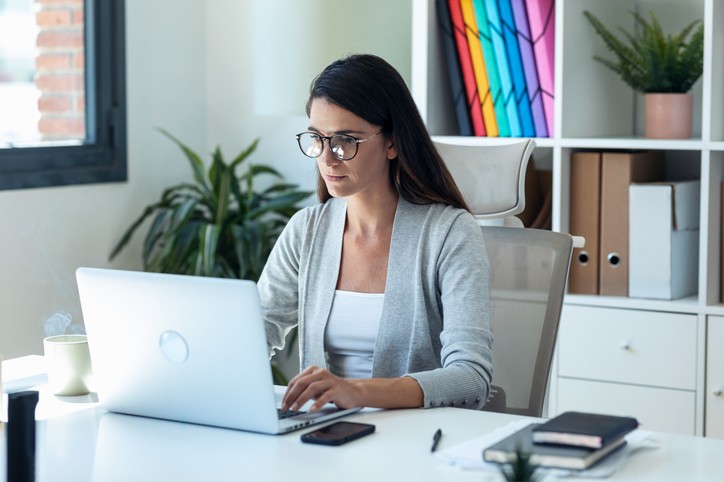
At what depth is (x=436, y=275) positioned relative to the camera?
1.92 metres

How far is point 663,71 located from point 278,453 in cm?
189

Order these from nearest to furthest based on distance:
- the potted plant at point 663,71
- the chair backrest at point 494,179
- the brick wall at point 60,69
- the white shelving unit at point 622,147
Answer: the chair backrest at point 494,179 → the white shelving unit at point 622,147 → the potted plant at point 663,71 → the brick wall at point 60,69

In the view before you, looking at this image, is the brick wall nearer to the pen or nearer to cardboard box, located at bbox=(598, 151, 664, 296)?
cardboard box, located at bbox=(598, 151, 664, 296)

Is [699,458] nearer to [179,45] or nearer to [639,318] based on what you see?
[639,318]

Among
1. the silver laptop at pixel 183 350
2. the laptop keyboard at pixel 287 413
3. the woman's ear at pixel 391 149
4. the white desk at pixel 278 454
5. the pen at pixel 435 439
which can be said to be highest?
the woman's ear at pixel 391 149

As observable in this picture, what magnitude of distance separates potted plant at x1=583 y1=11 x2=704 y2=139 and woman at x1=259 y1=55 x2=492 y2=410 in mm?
1079

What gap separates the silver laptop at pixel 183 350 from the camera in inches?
56.2

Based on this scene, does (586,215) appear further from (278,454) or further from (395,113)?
(278,454)

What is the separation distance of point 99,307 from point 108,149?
1.89 meters

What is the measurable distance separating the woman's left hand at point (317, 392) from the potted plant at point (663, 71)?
1.60 metres

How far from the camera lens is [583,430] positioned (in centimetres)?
133

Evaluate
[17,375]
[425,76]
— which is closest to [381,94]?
[17,375]

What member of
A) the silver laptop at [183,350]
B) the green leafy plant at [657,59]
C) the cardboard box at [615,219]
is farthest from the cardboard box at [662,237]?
the silver laptop at [183,350]

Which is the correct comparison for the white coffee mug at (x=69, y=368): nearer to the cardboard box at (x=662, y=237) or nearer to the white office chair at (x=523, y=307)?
the white office chair at (x=523, y=307)
